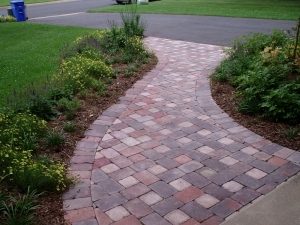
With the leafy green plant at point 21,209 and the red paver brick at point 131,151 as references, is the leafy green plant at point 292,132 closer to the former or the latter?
the red paver brick at point 131,151

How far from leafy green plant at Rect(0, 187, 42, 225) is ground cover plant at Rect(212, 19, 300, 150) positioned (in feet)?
9.42

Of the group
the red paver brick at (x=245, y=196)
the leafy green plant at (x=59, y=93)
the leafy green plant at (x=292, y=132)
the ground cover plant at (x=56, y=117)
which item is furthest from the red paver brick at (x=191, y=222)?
the leafy green plant at (x=59, y=93)

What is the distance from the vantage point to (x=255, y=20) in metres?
14.3

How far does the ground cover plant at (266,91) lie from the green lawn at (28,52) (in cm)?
329

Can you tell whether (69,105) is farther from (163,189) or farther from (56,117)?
(163,189)

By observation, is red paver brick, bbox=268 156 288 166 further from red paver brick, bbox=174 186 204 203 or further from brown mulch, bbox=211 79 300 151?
red paver brick, bbox=174 186 204 203

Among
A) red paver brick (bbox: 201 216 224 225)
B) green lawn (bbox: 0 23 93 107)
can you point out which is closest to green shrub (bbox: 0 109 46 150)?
green lawn (bbox: 0 23 93 107)

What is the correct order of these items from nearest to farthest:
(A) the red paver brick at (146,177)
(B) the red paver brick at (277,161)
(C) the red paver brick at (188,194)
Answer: (C) the red paver brick at (188,194) < (A) the red paver brick at (146,177) < (B) the red paver brick at (277,161)

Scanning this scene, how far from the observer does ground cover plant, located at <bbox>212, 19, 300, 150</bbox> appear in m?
4.66

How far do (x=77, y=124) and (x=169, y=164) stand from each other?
1.53m

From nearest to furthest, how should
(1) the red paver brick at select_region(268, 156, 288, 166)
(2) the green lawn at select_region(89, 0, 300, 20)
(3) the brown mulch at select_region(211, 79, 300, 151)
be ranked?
(1) the red paver brick at select_region(268, 156, 288, 166) → (3) the brown mulch at select_region(211, 79, 300, 151) → (2) the green lawn at select_region(89, 0, 300, 20)

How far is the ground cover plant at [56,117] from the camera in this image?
3259 mm

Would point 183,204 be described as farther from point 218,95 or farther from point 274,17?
point 274,17

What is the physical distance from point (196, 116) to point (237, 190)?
1.82 m
